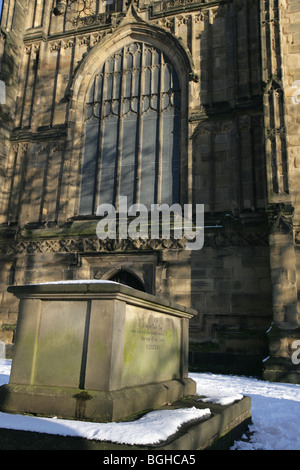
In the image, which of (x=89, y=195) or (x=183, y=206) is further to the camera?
(x=89, y=195)

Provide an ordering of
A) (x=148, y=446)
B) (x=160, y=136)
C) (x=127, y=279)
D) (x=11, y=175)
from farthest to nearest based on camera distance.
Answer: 1. (x=11, y=175)
2. (x=160, y=136)
3. (x=127, y=279)
4. (x=148, y=446)

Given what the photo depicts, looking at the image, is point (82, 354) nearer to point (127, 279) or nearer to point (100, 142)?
point (127, 279)

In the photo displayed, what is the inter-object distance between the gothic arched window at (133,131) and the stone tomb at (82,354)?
27.1 feet

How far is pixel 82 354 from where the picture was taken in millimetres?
3445

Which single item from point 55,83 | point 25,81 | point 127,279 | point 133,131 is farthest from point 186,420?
point 25,81

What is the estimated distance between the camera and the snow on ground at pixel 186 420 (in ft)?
8.70

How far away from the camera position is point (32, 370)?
3.58 metres

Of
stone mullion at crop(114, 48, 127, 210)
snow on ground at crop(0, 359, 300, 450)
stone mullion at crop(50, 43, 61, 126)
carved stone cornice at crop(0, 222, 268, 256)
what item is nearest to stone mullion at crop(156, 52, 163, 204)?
stone mullion at crop(114, 48, 127, 210)

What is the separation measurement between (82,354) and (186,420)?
103 centimetres

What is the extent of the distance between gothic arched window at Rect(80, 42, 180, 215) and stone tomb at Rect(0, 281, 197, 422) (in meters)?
8.25

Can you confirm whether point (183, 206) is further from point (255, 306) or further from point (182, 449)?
point (182, 449)

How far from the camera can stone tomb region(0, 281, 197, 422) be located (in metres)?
3.26

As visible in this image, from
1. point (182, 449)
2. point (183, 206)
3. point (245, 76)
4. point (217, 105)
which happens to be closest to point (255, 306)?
point (183, 206)

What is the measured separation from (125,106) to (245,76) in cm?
399
